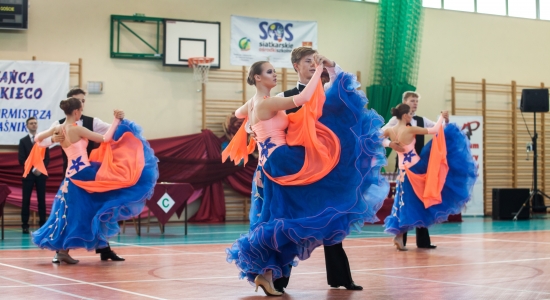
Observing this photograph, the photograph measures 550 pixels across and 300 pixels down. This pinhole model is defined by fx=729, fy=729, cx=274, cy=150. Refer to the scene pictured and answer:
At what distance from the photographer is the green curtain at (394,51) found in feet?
51.2

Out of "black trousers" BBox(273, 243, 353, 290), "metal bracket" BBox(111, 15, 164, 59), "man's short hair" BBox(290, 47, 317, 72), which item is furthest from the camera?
"metal bracket" BBox(111, 15, 164, 59)

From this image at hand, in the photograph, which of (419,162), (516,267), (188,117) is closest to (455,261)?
(516,267)

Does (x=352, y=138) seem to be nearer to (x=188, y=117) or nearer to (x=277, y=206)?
(x=277, y=206)

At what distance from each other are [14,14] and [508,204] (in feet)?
34.3

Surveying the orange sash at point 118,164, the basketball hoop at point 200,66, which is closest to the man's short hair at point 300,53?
the orange sash at point 118,164

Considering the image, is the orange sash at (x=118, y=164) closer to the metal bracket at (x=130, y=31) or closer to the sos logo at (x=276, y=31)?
the metal bracket at (x=130, y=31)

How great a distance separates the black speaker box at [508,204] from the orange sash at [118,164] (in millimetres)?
9734

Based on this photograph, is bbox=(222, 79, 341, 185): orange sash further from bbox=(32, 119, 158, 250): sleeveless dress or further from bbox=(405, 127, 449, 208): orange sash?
bbox=(405, 127, 449, 208): orange sash

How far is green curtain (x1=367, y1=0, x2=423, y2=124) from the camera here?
1562 centimetres

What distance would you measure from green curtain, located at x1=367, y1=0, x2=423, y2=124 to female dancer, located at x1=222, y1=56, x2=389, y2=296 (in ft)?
35.1

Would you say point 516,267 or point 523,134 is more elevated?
point 523,134

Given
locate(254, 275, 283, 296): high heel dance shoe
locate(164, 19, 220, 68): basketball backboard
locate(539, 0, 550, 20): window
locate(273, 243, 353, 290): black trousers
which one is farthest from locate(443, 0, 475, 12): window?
locate(254, 275, 283, 296): high heel dance shoe

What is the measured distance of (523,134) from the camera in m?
17.7

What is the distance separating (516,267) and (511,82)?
12.1 m
